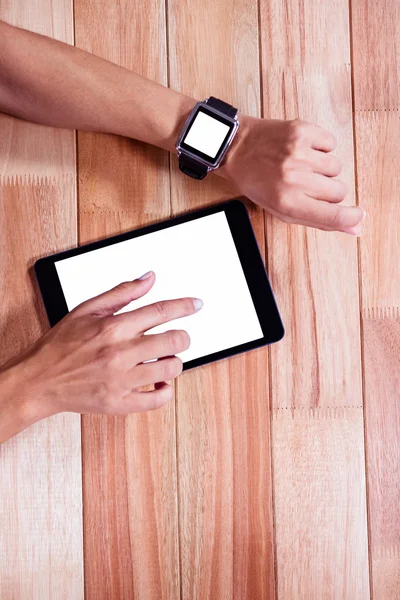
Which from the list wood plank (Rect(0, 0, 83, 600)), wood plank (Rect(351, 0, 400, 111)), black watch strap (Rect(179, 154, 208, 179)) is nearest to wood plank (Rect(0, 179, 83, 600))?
wood plank (Rect(0, 0, 83, 600))

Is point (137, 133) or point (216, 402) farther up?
point (137, 133)

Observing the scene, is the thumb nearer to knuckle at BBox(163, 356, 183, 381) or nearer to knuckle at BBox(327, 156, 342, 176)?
knuckle at BBox(163, 356, 183, 381)

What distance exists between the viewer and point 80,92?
28.3 inches

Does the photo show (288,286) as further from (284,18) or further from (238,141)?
(284,18)

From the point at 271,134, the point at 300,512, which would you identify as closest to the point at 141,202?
the point at 271,134

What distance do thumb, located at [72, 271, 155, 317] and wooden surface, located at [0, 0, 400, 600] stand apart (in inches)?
5.4

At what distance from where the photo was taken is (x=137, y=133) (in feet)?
2.46

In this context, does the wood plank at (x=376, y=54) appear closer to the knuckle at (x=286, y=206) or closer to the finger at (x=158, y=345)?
the knuckle at (x=286, y=206)

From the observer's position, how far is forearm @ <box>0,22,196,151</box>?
704 millimetres

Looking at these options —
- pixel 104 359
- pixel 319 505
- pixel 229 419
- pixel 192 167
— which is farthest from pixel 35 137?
pixel 319 505

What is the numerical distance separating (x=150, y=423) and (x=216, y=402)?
0.09 metres

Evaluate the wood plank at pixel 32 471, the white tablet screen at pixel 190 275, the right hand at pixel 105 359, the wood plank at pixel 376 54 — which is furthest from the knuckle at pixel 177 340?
the wood plank at pixel 376 54

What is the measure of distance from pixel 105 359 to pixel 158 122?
29 centimetres

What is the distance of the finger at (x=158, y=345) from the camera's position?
633mm
